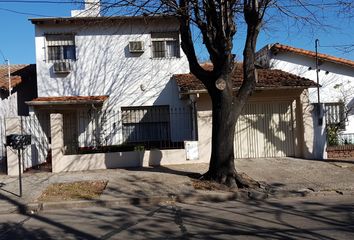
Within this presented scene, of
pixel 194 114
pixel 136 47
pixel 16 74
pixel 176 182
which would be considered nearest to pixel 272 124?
pixel 194 114

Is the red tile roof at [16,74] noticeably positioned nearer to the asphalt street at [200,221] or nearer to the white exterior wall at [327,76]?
the asphalt street at [200,221]

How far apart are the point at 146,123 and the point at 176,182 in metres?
6.95

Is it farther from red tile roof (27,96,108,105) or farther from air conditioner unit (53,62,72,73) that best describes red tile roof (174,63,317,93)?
air conditioner unit (53,62,72,73)

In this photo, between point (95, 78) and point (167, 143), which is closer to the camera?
point (167, 143)

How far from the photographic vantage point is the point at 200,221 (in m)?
8.17

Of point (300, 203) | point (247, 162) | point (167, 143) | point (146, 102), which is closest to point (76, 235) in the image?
point (300, 203)

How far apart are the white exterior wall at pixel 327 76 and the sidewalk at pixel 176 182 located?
6.16m

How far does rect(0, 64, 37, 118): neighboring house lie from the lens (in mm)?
18263

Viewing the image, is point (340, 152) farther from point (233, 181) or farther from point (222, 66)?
point (222, 66)

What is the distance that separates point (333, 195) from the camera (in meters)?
10.6

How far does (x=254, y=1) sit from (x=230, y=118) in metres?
2.93

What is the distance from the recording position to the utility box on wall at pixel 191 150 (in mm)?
14991

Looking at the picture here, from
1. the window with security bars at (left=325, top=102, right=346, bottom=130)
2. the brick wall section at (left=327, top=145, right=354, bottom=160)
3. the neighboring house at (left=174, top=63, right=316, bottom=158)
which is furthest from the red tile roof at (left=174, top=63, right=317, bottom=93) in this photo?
the window with security bars at (left=325, top=102, right=346, bottom=130)

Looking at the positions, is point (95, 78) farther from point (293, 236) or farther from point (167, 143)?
point (293, 236)
